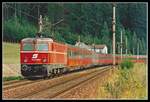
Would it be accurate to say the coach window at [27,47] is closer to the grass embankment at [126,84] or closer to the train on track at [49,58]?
the train on track at [49,58]

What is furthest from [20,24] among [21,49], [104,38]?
[104,38]

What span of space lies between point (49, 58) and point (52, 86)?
3.31m

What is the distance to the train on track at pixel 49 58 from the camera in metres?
30.8

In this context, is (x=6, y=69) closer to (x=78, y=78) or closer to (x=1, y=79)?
(x=1, y=79)

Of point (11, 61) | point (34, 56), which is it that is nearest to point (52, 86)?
point (11, 61)

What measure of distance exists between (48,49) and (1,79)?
219 inches

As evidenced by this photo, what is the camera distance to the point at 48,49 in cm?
3297

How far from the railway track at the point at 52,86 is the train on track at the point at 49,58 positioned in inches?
29.0

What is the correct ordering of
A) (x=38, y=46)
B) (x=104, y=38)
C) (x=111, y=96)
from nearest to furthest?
(x=111, y=96) < (x=104, y=38) < (x=38, y=46)

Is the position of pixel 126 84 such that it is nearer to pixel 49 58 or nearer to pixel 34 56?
pixel 49 58

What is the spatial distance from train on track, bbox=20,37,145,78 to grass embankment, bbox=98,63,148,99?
2.24 ft

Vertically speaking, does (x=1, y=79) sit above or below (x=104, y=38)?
below

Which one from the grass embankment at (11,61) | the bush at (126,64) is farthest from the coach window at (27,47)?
the bush at (126,64)

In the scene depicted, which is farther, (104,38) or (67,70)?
(67,70)
